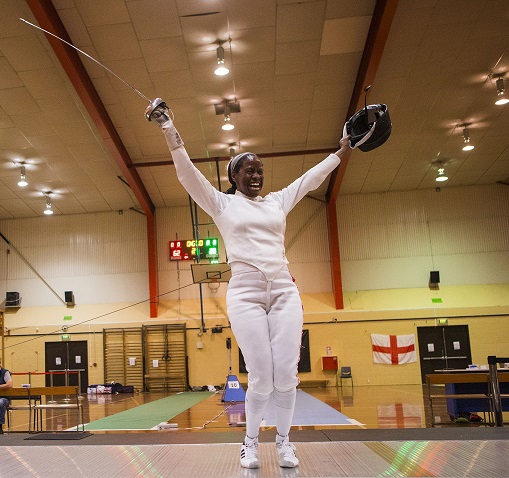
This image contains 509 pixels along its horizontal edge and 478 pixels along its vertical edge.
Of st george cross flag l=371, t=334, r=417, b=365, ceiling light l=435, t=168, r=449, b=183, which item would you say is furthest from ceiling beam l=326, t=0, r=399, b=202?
st george cross flag l=371, t=334, r=417, b=365

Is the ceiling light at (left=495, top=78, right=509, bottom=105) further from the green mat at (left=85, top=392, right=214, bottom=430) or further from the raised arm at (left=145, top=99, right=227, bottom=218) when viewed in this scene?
the raised arm at (left=145, top=99, right=227, bottom=218)

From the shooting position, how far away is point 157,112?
2.66m

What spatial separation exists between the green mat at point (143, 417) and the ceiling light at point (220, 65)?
6496 millimetres

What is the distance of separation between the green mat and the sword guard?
5.98 meters

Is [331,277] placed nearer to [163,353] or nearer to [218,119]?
[163,353]

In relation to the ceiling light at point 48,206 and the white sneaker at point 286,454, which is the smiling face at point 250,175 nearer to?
the white sneaker at point 286,454

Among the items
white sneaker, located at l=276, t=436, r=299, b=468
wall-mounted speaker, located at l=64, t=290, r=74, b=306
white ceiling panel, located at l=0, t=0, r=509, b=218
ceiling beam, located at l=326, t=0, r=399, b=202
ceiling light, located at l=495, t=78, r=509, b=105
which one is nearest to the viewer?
white sneaker, located at l=276, t=436, r=299, b=468

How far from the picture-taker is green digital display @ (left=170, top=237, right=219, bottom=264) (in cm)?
1555

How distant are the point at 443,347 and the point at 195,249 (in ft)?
26.9

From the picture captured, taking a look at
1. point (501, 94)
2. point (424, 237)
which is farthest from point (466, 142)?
point (424, 237)

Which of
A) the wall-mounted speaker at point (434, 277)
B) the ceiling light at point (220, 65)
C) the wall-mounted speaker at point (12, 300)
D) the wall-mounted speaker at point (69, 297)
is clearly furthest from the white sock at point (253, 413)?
the wall-mounted speaker at point (12, 300)

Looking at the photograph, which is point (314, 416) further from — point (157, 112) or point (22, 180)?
point (22, 180)

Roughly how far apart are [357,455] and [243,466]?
2.03 feet

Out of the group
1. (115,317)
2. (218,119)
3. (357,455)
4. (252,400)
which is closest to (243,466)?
(252,400)
